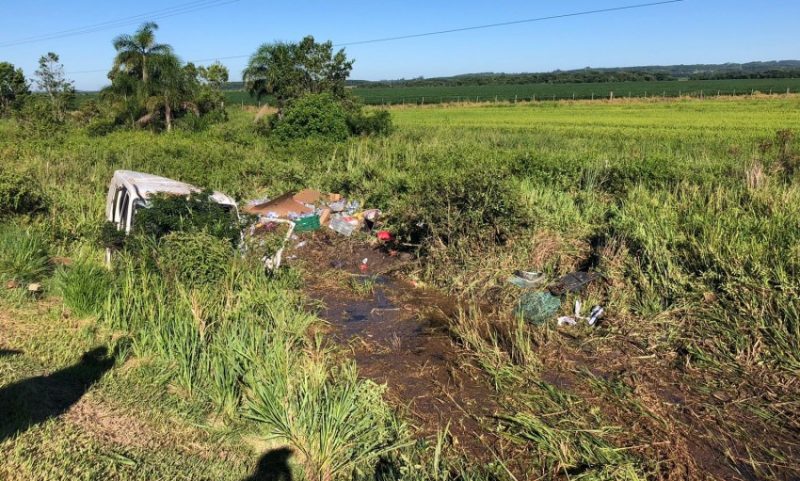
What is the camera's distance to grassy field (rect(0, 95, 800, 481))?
3752 millimetres

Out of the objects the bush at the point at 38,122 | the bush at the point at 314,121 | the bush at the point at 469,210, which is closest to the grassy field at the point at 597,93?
the bush at the point at 38,122

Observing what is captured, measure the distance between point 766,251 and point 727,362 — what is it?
1.50m

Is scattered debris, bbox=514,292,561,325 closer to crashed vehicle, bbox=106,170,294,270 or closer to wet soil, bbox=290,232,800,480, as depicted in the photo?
wet soil, bbox=290,232,800,480

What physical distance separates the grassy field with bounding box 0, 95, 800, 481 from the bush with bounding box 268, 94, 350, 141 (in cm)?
1052

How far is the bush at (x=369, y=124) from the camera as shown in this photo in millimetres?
21844

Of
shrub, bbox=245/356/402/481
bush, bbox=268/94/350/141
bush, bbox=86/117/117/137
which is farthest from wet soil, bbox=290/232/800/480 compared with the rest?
bush, bbox=86/117/117/137

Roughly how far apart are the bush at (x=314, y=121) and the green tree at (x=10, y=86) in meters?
26.2

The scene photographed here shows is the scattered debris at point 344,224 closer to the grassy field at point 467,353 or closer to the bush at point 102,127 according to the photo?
the grassy field at point 467,353

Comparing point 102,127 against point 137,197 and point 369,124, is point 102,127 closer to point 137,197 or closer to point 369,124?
point 369,124

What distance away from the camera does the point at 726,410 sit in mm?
4676

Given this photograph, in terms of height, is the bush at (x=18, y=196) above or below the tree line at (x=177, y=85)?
below

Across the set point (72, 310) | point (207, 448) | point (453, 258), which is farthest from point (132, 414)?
point (453, 258)

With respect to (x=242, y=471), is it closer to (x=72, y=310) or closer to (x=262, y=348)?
(x=262, y=348)

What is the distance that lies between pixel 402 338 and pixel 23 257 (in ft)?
15.1
